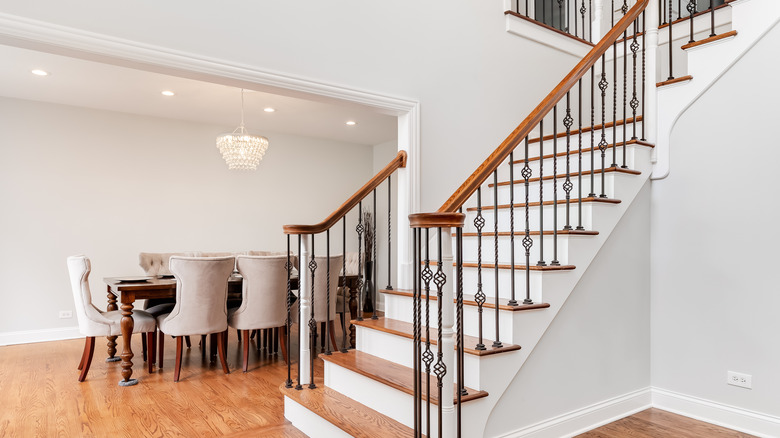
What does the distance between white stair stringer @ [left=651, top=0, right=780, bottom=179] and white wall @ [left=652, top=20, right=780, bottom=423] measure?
4 cm

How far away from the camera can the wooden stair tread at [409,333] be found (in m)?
2.38

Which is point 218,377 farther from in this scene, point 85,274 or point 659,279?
point 659,279

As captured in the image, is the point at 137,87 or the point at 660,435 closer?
the point at 660,435

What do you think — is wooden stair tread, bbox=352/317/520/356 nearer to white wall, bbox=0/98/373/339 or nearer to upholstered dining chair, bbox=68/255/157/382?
upholstered dining chair, bbox=68/255/157/382

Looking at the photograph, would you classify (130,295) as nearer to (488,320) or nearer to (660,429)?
(488,320)

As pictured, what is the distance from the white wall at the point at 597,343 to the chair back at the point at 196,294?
101 inches

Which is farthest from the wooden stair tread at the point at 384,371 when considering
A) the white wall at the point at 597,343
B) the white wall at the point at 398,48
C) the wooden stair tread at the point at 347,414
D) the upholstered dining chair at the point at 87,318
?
the upholstered dining chair at the point at 87,318

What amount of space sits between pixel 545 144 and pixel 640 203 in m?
1.00

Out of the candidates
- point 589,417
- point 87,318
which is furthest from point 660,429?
point 87,318

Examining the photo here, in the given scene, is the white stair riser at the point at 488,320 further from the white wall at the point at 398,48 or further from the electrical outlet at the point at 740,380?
the electrical outlet at the point at 740,380

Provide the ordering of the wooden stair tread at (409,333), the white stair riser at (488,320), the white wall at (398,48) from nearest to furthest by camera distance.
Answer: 1. the wooden stair tread at (409,333)
2. the white stair riser at (488,320)
3. the white wall at (398,48)

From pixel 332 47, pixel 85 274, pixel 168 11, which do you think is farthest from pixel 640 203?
pixel 85 274

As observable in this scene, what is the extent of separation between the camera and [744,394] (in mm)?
2918

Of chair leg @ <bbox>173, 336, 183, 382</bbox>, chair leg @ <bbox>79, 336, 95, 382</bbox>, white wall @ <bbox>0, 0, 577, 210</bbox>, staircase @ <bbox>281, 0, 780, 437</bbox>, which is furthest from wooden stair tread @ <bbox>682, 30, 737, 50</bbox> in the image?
chair leg @ <bbox>79, 336, 95, 382</bbox>
